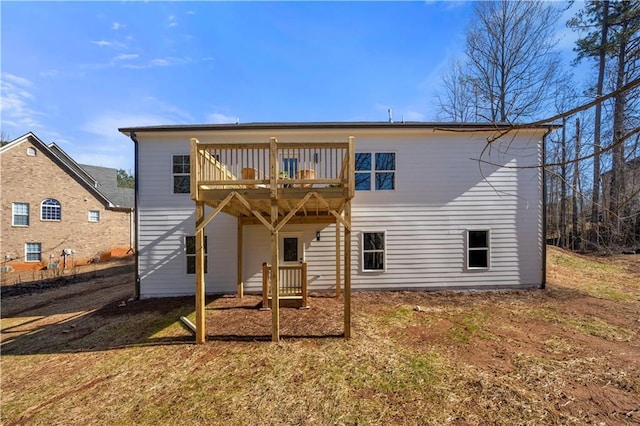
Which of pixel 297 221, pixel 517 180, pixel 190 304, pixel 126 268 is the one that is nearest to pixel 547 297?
pixel 517 180

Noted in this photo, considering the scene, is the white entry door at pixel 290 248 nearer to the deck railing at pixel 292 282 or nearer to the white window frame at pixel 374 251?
the deck railing at pixel 292 282

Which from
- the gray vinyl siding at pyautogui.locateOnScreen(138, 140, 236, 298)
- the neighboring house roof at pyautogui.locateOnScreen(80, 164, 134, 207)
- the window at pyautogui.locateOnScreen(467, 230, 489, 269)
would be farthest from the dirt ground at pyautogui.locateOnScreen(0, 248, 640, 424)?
the neighboring house roof at pyautogui.locateOnScreen(80, 164, 134, 207)

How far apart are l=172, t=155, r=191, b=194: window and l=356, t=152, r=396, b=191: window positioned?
17.7 feet

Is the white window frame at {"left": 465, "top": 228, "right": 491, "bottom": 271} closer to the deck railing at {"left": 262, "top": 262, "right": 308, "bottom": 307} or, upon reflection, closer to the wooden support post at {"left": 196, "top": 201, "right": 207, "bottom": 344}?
the deck railing at {"left": 262, "top": 262, "right": 308, "bottom": 307}

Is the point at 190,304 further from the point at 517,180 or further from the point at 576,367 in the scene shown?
the point at 517,180

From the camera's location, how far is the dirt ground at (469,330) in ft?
12.1

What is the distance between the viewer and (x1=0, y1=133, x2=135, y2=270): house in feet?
51.7

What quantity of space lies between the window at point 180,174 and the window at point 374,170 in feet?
17.7

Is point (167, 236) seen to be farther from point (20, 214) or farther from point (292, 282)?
point (20, 214)

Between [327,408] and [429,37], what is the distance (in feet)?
36.2

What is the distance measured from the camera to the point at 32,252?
16.3 metres

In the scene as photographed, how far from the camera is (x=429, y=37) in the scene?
30.3 feet

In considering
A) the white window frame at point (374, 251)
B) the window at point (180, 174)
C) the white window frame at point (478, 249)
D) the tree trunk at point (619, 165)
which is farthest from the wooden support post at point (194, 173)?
the white window frame at point (478, 249)

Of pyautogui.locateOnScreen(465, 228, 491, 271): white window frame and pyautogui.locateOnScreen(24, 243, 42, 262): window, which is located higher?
pyautogui.locateOnScreen(465, 228, 491, 271): white window frame
